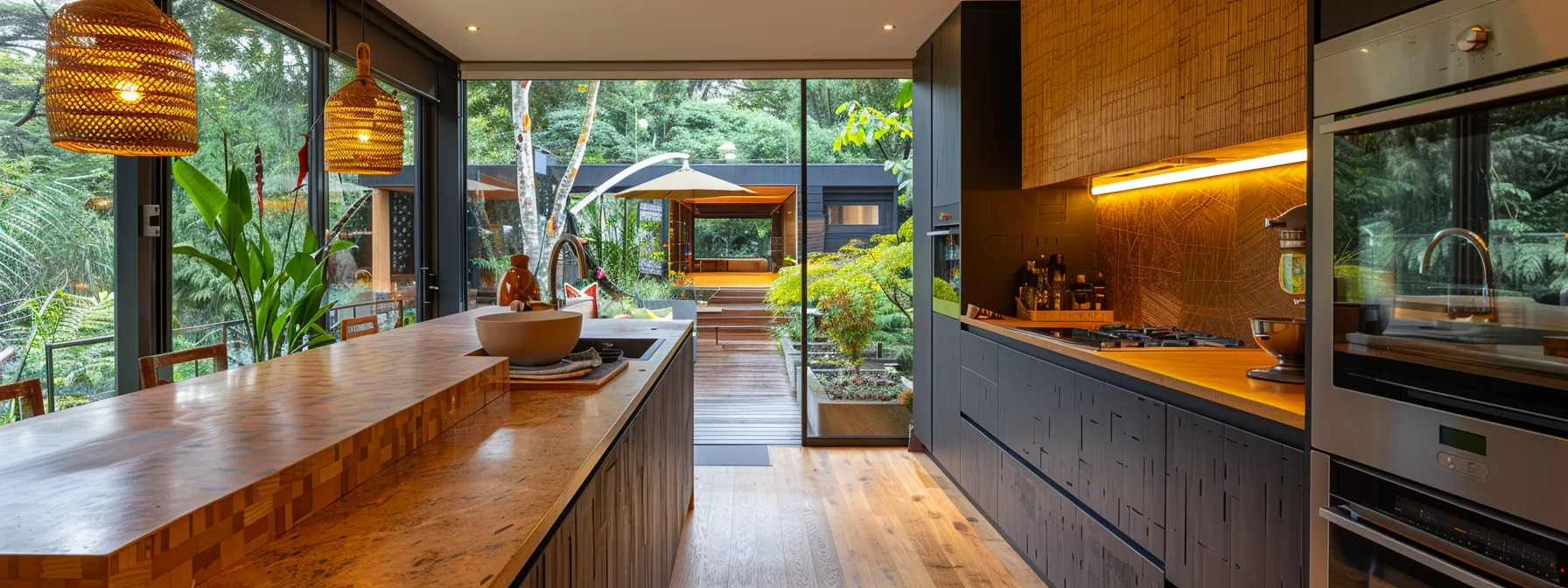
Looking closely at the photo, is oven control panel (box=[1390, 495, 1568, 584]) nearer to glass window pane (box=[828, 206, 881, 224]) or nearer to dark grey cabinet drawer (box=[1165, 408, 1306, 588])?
dark grey cabinet drawer (box=[1165, 408, 1306, 588])

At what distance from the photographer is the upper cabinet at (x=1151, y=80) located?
6.31 feet

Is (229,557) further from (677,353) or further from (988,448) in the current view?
(988,448)

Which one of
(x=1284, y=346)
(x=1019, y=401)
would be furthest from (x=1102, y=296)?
(x=1284, y=346)

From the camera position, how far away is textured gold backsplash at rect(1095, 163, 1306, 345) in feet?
8.23

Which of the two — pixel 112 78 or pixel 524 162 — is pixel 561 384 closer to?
pixel 112 78

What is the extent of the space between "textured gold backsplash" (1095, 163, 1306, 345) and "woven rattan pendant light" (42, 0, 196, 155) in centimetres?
297

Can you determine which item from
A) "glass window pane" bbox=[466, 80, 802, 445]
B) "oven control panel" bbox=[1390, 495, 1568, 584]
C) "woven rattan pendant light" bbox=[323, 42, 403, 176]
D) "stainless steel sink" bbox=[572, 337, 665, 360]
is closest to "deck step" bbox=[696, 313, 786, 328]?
"glass window pane" bbox=[466, 80, 802, 445]

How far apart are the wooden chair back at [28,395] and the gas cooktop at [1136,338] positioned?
8.93 feet

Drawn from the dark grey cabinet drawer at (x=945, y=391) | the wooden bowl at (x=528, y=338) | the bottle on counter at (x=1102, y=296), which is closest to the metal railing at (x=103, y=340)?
the wooden bowl at (x=528, y=338)

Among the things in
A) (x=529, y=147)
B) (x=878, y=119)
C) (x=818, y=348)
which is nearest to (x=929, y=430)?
(x=818, y=348)

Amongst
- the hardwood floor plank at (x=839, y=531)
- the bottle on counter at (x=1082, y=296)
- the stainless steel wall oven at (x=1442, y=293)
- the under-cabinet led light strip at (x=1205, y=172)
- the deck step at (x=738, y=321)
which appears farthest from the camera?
the deck step at (x=738, y=321)

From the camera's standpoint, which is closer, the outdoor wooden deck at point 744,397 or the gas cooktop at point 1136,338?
the gas cooktop at point 1136,338

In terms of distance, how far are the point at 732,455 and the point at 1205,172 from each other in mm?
3064

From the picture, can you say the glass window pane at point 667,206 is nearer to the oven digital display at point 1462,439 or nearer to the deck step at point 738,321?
the deck step at point 738,321
